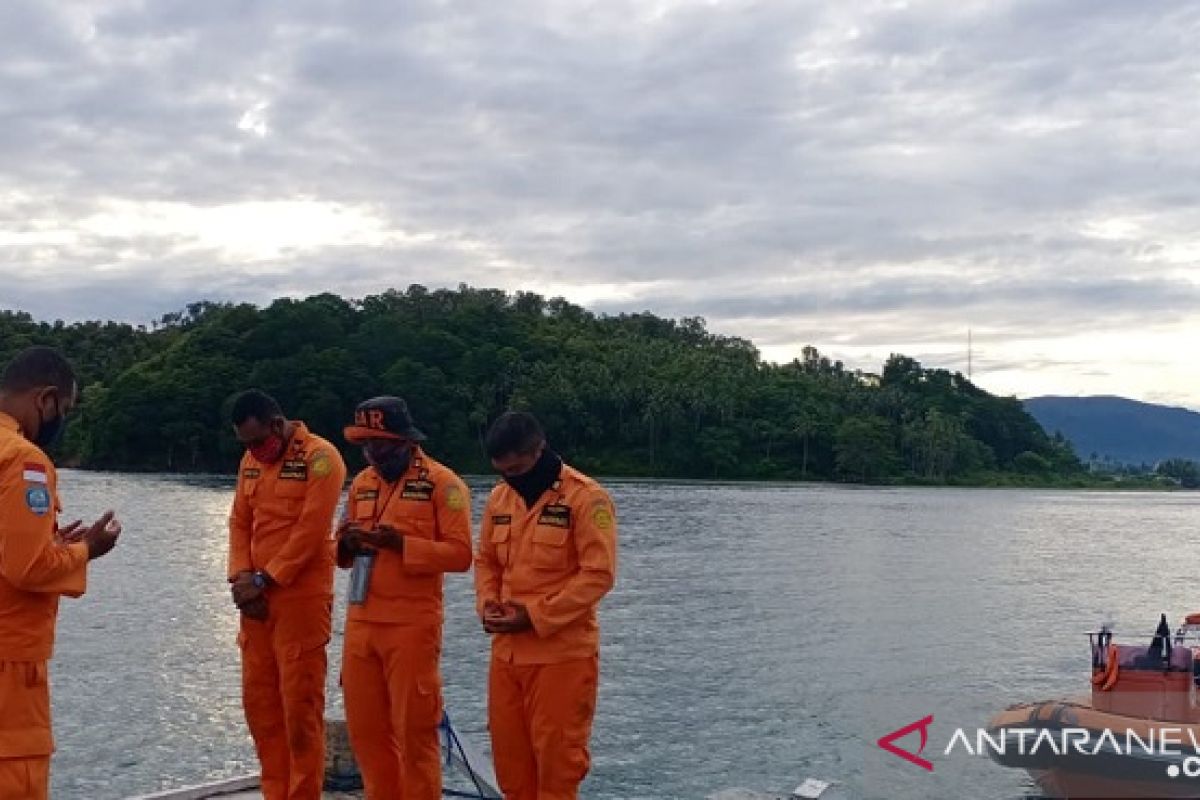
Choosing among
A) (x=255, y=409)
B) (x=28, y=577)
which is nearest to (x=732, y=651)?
(x=255, y=409)

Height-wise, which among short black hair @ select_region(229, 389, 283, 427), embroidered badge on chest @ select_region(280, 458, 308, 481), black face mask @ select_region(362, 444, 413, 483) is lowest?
embroidered badge on chest @ select_region(280, 458, 308, 481)

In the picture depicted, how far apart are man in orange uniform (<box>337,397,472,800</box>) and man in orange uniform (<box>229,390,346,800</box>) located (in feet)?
0.67

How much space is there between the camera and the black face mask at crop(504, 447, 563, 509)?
462 centimetres

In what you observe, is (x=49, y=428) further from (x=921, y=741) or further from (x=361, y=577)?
(x=921, y=741)

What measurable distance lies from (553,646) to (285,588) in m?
1.30

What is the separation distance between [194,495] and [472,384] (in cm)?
3708

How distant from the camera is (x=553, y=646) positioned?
448 centimetres

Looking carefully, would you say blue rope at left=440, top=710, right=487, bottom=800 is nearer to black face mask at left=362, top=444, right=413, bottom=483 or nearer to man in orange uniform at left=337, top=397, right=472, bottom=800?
man in orange uniform at left=337, top=397, right=472, bottom=800

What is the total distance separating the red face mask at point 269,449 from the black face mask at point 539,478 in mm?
1188

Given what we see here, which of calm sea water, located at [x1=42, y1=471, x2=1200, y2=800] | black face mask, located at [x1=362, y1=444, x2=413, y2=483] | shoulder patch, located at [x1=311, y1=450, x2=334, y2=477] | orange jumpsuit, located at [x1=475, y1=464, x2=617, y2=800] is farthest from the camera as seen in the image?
calm sea water, located at [x1=42, y1=471, x2=1200, y2=800]

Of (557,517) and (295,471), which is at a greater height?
(295,471)

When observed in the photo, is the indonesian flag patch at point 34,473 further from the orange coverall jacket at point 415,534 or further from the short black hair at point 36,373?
the orange coverall jacket at point 415,534

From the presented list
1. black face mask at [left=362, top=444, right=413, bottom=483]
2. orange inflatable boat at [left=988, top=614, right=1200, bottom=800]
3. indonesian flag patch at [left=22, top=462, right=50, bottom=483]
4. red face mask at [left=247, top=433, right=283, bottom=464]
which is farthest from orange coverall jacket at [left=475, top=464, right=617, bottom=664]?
orange inflatable boat at [left=988, top=614, right=1200, bottom=800]

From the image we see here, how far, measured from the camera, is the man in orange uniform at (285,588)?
5.04 m
